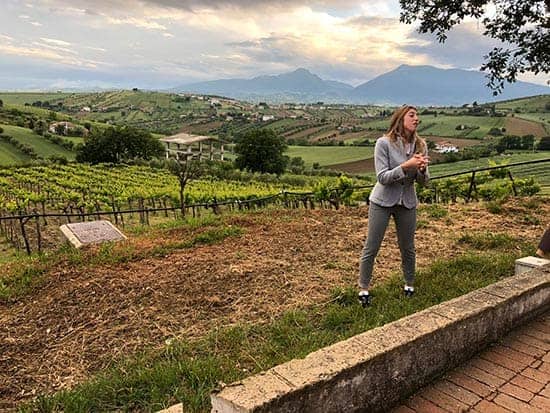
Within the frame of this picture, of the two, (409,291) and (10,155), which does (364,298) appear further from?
(10,155)

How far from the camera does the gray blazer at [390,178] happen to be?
142 inches

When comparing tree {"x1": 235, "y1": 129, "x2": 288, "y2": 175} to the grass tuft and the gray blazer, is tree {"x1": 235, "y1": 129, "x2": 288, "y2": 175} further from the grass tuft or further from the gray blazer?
the gray blazer

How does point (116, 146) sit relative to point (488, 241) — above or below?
below

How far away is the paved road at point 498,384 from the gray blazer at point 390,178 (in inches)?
51.8

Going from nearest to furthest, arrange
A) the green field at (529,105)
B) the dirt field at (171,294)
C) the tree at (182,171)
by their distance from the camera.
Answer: the dirt field at (171,294) < the tree at (182,171) < the green field at (529,105)

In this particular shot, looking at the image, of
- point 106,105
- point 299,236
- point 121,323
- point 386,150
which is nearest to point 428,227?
point 299,236

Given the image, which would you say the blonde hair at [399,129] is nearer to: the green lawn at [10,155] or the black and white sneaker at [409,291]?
the black and white sneaker at [409,291]

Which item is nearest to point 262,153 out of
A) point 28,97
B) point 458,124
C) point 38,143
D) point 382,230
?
point 38,143

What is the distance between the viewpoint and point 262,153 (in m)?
58.6

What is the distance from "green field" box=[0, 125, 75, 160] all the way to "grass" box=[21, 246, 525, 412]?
65.5 metres

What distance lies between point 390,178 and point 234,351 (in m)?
1.82

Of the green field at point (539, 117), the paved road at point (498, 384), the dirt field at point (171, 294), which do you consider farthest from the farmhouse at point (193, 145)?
the paved road at point (498, 384)

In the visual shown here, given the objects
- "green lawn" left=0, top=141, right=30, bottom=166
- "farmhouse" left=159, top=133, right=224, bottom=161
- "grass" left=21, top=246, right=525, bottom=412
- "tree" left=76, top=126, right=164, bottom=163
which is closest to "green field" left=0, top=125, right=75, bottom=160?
"green lawn" left=0, top=141, right=30, bottom=166

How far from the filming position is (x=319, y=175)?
5359 cm
